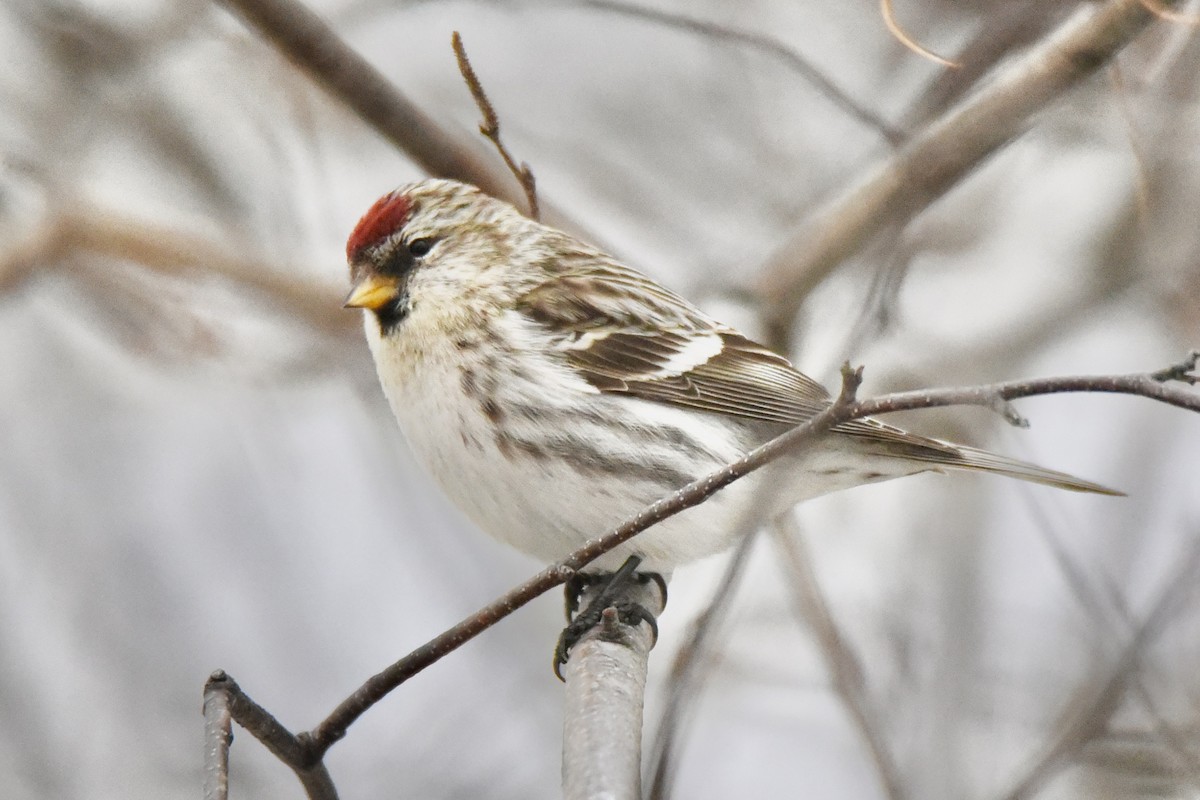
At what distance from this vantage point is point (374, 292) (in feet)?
9.23

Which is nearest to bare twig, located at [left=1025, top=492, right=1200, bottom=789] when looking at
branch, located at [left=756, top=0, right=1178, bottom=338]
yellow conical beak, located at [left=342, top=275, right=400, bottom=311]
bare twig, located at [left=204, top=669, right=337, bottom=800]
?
branch, located at [left=756, top=0, right=1178, bottom=338]

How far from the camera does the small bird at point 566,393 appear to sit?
102 inches

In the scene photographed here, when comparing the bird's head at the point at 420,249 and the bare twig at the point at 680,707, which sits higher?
the bird's head at the point at 420,249

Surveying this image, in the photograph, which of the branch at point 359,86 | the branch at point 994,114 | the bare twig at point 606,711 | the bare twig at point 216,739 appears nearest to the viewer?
the bare twig at point 216,739

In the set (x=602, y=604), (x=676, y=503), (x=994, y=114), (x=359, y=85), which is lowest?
(x=676, y=503)

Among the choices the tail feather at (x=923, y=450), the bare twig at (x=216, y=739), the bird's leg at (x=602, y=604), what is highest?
the tail feather at (x=923, y=450)

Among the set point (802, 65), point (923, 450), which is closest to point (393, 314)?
point (802, 65)

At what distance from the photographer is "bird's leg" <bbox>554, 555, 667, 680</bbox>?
7.47 feet

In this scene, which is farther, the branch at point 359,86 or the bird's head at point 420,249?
the bird's head at point 420,249

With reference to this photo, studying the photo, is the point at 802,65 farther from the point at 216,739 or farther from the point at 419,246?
the point at 216,739

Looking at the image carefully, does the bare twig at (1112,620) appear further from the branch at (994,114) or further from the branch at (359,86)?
the branch at (359,86)

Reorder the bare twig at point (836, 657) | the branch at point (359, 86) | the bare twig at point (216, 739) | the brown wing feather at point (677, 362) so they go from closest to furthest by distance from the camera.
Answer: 1. the bare twig at point (216, 739)
2. the bare twig at point (836, 657)
3. the branch at point (359, 86)
4. the brown wing feather at point (677, 362)

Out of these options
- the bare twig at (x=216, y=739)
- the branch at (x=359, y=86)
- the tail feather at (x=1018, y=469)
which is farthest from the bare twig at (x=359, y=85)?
the bare twig at (x=216, y=739)

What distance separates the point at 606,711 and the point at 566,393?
105 cm
